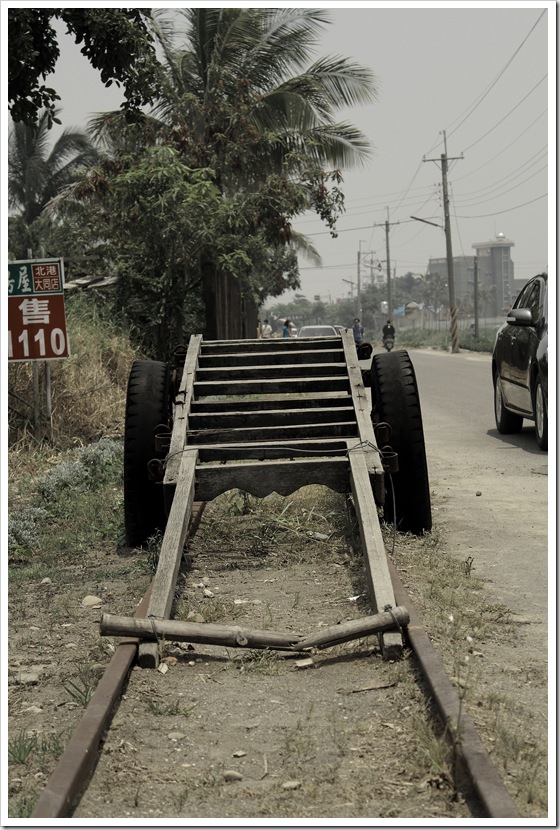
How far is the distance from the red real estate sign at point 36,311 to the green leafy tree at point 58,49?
253 cm

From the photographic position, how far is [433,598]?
6.08 metres

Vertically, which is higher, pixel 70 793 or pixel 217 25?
pixel 217 25

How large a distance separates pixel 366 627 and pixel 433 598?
1.19 m

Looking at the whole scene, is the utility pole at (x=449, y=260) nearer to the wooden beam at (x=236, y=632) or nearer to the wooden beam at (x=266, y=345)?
the wooden beam at (x=266, y=345)

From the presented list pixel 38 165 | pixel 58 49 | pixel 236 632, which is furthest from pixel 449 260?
pixel 236 632

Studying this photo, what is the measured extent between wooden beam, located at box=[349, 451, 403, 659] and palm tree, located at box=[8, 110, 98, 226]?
36.3 metres

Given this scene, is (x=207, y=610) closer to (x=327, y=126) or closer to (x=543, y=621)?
(x=543, y=621)

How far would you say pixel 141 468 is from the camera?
7734mm

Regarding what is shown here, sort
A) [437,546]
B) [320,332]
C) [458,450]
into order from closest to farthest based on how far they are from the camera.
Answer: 1. [437,546]
2. [458,450]
3. [320,332]

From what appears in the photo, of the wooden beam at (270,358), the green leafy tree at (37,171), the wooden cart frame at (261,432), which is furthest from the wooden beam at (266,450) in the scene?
the green leafy tree at (37,171)

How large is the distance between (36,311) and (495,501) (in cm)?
559

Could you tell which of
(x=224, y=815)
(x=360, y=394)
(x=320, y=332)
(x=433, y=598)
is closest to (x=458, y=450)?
(x=360, y=394)

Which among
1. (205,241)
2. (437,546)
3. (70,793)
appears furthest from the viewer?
(205,241)

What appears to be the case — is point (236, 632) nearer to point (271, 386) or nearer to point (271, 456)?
point (271, 456)
